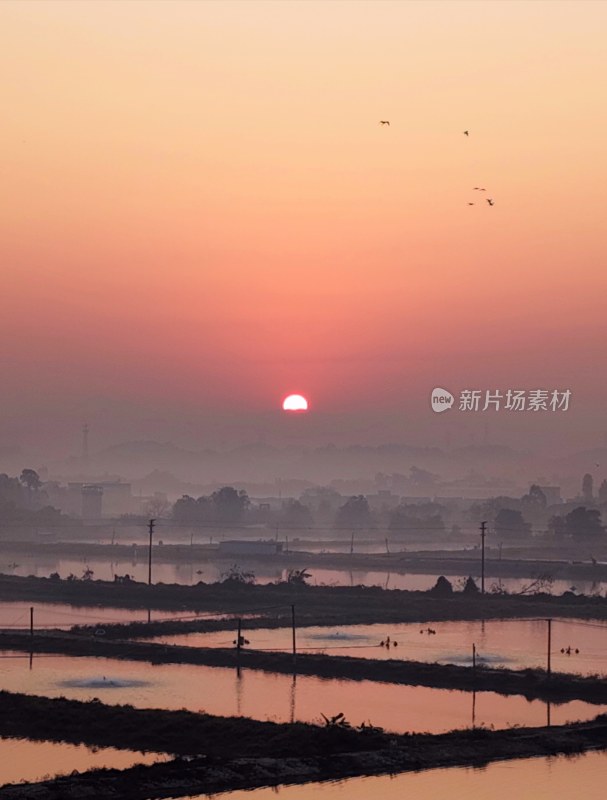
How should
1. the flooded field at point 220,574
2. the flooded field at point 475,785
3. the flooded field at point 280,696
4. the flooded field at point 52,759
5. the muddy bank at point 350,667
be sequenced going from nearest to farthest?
the flooded field at point 475,785 → the flooded field at point 52,759 → the flooded field at point 280,696 → the muddy bank at point 350,667 → the flooded field at point 220,574

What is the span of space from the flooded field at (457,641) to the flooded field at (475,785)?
42.9 feet

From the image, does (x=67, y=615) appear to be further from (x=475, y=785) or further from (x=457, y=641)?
(x=475, y=785)

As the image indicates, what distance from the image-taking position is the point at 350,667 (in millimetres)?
38219

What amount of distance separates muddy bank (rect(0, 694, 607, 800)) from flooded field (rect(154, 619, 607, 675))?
1108 centimetres

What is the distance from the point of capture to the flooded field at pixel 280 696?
3055 cm

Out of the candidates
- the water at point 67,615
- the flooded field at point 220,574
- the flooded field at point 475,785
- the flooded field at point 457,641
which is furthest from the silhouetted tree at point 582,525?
the flooded field at point 475,785

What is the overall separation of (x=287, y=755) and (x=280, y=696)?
7665 millimetres

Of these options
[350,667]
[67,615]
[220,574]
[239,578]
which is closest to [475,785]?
[350,667]

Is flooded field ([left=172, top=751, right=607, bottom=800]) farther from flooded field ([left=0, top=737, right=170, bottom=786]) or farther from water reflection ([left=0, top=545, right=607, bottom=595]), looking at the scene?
water reflection ([left=0, top=545, right=607, bottom=595])

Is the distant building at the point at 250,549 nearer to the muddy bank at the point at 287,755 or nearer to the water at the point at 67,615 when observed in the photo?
the water at the point at 67,615

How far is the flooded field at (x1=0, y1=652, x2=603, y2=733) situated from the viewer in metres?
30.5

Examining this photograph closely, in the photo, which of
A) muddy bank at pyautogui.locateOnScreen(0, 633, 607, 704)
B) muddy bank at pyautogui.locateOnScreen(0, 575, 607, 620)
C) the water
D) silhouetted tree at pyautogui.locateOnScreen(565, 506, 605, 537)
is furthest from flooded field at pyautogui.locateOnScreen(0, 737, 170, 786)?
silhouetted tree at pyautogui.locateOnScreen(565, 506, 605, 537)

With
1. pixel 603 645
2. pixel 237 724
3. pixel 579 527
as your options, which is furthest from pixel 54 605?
pixel 579 527

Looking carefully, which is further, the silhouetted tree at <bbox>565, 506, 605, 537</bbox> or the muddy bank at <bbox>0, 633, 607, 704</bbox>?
the silhouetted tree at <bbox>565, 506, 605, 537</bbox>
